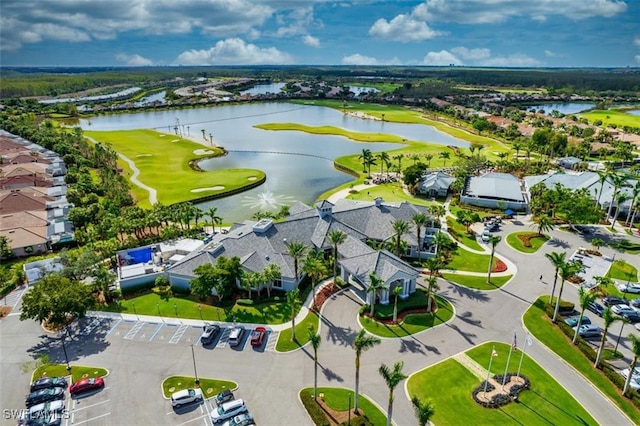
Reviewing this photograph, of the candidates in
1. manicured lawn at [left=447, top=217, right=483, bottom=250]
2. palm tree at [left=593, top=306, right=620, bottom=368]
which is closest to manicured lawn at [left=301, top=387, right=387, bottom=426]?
palm tree at [left=593, top=306, right=620, bottom=368]

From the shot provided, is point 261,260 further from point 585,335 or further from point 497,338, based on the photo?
point 585,335

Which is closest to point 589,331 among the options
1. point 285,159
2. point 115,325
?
point 115,325

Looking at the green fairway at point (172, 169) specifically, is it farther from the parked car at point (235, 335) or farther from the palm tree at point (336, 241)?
the parked car at point (235, 335)

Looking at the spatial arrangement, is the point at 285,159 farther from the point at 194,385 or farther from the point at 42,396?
the point at 42,396

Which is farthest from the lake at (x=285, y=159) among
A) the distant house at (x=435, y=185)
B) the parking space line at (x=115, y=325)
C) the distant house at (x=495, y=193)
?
the parking space line at (x=115, y=325)

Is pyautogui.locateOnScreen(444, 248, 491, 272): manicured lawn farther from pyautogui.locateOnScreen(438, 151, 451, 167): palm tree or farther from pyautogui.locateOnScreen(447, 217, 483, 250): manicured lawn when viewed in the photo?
pyautogui.locateOnScreen(438, 151, 451, 167): palm tree

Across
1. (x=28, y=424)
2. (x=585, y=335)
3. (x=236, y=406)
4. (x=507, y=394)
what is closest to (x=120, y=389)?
(x=28, y=424)
